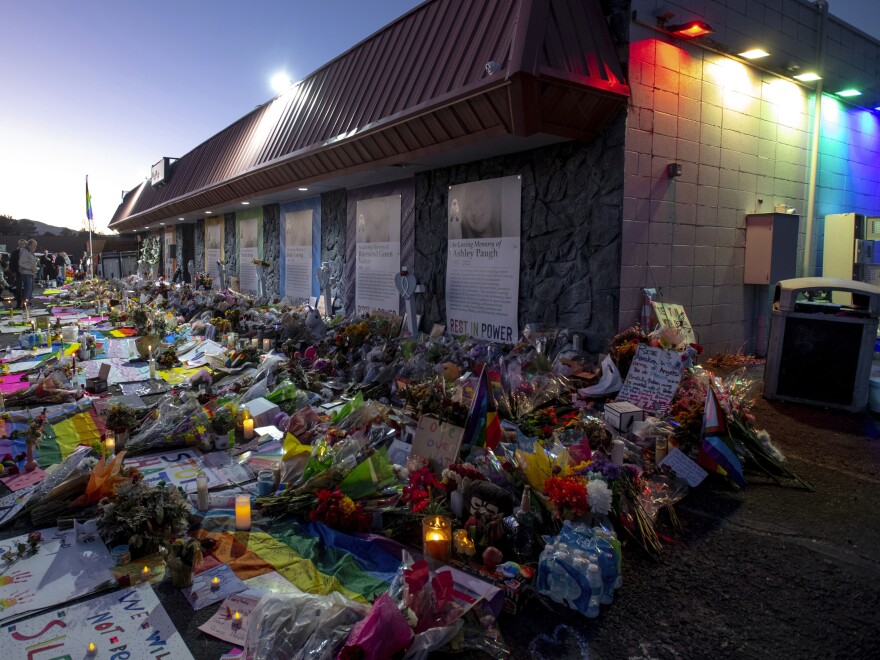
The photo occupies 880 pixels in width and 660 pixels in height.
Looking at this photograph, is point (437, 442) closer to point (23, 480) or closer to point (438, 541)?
point (438, 541)

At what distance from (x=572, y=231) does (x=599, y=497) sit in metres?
4.37

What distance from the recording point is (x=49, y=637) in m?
2.71

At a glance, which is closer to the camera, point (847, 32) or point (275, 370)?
point (275, 370)

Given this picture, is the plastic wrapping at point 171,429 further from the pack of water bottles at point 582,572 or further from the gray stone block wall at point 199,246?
the gray stone block wall at point 199,246

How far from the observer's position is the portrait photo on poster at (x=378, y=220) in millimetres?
10469

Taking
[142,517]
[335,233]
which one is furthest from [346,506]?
[335,233]

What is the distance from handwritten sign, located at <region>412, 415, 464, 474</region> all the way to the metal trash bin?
4441mm

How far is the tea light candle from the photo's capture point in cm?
323

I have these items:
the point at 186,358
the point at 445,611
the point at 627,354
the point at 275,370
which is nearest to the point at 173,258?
the point at 186,358

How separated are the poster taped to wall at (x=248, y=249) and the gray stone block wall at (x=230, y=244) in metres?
0.48

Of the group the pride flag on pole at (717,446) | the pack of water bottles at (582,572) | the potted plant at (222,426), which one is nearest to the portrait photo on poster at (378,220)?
the potted plant at (222,426)

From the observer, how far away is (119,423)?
5.35 meters

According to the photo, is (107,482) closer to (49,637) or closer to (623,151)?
(49,637)

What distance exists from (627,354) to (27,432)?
5.90 m
